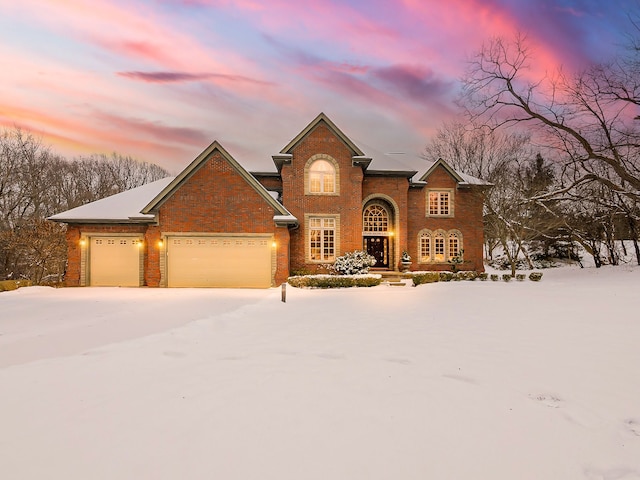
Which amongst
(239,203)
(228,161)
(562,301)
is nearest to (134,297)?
(239,203)

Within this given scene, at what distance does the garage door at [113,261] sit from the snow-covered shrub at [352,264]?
1109 cm

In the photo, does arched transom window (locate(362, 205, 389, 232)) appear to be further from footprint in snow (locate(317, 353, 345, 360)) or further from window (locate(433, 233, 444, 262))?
footprint in snow (locate(317, 353, 345, 360))

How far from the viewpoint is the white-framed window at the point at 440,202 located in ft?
77.6

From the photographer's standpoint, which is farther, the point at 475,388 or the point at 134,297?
the point at 134,297

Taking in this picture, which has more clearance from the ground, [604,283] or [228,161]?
[228,161]

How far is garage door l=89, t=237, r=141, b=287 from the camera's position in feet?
59.6

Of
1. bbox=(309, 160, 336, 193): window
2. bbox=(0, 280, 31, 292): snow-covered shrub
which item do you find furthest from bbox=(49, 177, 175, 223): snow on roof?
bbox=(309, 160, 336, 193): window

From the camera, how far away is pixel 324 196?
2050 centimetres

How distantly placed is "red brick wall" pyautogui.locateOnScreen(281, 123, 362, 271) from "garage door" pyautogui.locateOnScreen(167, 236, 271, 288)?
3.26 metres

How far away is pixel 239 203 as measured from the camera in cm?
1766

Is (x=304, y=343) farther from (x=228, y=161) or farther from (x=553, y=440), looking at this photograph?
(x=228, y=161)

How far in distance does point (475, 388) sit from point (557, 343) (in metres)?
3.43

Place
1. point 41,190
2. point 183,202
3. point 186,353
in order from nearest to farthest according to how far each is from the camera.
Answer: point 186,353 < point 183,202 < point 41,190

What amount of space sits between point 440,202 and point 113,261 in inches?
830
